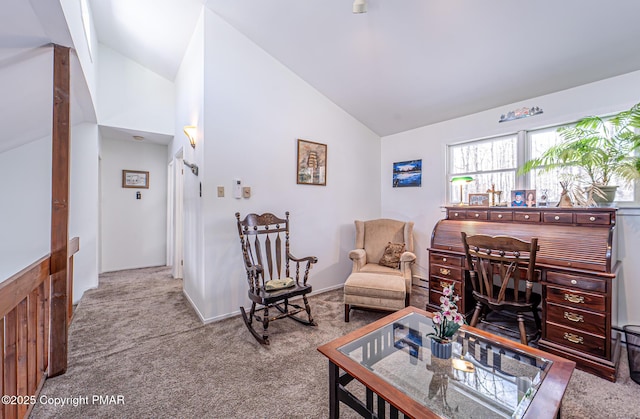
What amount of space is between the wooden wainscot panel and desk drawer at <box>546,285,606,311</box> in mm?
645

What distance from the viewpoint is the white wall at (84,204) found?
11.9ft

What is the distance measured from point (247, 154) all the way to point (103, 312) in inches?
96.6

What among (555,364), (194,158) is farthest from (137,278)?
(555,364)

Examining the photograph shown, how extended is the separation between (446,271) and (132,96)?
5.17 meters

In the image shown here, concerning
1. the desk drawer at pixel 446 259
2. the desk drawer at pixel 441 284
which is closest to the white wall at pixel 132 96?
the desk drawer at pixel 446 259

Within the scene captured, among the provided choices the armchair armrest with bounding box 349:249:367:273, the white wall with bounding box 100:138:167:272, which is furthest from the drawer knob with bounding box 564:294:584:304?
the white wall with bounding box 100:138:167:272

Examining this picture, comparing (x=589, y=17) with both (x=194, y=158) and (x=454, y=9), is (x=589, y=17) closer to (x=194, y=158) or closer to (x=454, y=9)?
(x=454, y=9)

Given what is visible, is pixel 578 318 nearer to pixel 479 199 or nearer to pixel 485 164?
pixel 479 199

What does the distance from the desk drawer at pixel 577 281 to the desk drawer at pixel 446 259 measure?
28.0 inches

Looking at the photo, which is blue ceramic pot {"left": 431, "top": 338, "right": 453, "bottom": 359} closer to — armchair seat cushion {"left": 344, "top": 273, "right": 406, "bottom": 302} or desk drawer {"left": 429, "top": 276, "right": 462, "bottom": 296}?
armchair seat cushion {"left": 344, "top": 273, "right": 406, "bottom": 302}

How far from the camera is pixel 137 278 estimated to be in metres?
4.39

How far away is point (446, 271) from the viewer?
2822mm

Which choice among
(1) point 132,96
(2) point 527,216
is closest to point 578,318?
(2) point 527,216

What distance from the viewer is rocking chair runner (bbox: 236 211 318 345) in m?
2.46
